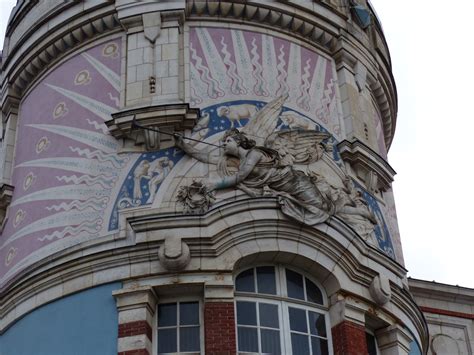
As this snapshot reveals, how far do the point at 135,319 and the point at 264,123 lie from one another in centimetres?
441

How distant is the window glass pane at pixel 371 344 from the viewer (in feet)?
58.2

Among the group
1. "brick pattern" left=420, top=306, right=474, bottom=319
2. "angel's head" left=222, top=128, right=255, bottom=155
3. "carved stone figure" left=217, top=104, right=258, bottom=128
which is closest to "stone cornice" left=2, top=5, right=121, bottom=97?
"carved stone figure" left=217, top=104, right=258, bottom=128

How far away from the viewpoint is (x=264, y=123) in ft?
60.9

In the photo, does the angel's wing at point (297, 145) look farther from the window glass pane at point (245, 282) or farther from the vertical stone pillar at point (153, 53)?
the window glass pane at point (245, 282)

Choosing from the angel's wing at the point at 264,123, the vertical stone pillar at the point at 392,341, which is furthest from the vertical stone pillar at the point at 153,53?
the vertical stone pillar at the point at 392,341

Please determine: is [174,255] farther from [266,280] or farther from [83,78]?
[83,78]

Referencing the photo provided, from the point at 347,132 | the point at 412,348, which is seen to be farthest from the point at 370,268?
the point at 347,132

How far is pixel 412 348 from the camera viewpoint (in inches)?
728

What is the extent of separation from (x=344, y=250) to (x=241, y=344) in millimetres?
2451

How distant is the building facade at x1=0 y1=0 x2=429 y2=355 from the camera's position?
655 inches

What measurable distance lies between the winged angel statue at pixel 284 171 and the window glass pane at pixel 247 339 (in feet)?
6.66

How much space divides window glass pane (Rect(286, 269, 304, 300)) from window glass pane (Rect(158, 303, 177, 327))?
1.93 metres

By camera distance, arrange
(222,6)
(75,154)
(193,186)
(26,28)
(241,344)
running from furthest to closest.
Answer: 1. (26,28)
2. (222,6)
3. (75,154)
4. (193,186)
5. (241,344)

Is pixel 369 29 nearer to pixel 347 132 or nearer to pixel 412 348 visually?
pixel 347 132
